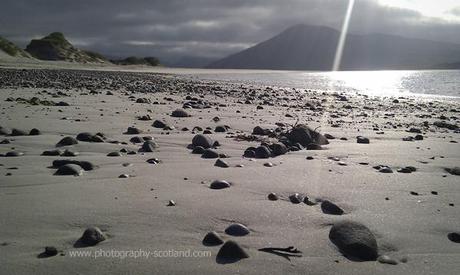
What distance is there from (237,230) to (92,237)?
3.03 ft

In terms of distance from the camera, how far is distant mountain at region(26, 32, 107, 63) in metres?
78.6

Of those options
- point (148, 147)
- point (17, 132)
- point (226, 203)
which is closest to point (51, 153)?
point (148, 147)

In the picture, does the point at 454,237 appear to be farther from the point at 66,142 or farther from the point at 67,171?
the point at 66,142

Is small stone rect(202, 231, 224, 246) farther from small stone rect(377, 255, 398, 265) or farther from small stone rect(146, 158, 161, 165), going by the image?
small stone rect(146, 158, 161, 165)

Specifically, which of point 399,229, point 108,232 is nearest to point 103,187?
point 108,232

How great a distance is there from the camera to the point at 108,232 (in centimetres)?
295

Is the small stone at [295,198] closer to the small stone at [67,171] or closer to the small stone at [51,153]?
the small stone at [67,171]

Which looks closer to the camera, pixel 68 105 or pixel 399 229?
pixel 399 229

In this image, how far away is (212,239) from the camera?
2.85m

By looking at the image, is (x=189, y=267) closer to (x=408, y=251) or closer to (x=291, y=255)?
(x=291, y=255)

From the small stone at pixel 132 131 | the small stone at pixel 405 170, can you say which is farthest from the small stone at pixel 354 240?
the small stone at pixel 132 131

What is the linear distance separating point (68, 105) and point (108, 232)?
27.8 ft

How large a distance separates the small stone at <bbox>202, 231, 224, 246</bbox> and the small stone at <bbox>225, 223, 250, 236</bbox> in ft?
0.59

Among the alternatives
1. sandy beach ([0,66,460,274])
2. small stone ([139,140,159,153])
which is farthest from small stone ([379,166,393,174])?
small stone ([139,140,159,153])
